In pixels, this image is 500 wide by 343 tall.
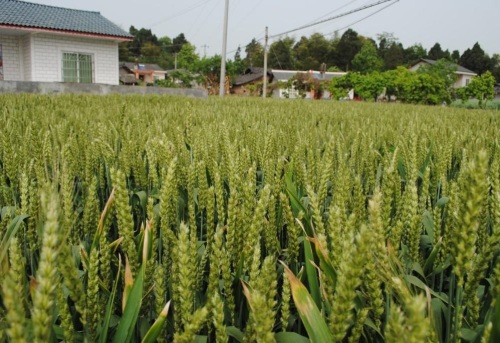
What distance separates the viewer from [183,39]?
105 metres

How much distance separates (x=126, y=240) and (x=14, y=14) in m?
19.2

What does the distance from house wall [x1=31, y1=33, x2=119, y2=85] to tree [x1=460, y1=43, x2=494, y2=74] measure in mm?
75020

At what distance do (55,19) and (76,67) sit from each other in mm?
2281

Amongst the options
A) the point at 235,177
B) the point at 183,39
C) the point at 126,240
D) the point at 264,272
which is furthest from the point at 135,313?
the point at 183,39

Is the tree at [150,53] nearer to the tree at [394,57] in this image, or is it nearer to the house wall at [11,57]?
the tree at [394,57]

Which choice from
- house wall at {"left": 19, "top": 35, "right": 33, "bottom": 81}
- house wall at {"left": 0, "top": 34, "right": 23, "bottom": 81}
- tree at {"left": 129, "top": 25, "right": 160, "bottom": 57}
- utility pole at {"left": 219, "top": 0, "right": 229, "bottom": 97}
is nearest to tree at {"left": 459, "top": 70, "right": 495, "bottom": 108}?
utility pole at {"left": 219, "top": 0, "right": 229, "bottom": 97}

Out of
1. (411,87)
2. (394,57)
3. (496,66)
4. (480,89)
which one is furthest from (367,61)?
(411,87)

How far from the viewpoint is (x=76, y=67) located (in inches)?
679

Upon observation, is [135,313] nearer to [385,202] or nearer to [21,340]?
[21,340]

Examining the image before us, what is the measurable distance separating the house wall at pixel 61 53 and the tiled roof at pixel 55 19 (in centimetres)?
53

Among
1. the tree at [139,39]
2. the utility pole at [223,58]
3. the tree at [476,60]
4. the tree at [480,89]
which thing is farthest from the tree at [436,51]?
the utility pole at [223,58]

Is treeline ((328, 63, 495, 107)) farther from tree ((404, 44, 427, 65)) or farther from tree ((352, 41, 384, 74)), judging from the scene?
tree ((404, 44, 427, 65))

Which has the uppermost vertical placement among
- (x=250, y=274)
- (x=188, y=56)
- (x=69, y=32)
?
(x=188, y=56)

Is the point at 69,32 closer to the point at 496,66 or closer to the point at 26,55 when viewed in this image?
the point at 26,55
